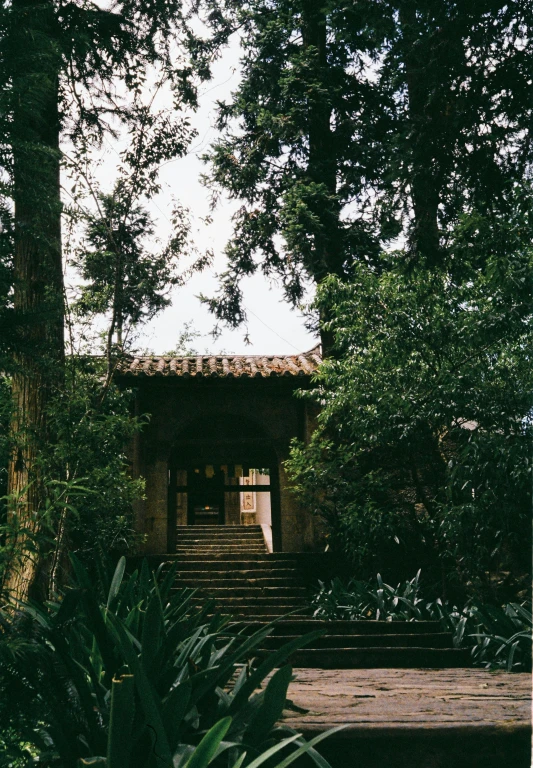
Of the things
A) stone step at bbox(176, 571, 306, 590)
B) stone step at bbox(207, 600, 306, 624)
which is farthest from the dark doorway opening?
stone step at bbox(207, 600, 306, 624)

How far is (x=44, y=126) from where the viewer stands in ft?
23.2

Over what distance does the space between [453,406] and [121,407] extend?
3.67m

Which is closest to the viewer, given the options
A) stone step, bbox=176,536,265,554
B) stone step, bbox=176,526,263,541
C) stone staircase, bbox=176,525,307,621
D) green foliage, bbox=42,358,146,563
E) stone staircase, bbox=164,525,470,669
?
green foliage, bbox=42,358,146,563

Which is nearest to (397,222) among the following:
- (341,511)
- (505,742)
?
(505,742)

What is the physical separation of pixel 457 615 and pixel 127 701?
5.92 m

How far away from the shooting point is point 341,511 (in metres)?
9.71

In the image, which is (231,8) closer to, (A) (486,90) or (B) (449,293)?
(B) (449,293)

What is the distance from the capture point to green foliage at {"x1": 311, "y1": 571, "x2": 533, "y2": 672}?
522 centimetres

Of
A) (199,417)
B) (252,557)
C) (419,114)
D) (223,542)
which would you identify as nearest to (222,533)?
(223,542)

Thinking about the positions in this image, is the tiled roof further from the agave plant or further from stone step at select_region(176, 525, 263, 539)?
stone step at select_region(176, 525, 263, 539)

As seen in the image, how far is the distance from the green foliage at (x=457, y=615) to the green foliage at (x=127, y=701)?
3241 millimetres

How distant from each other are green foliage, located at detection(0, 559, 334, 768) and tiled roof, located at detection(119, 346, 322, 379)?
8.60 metres

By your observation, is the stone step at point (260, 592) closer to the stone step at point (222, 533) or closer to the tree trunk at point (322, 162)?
the tree trunk at point (322, 162)

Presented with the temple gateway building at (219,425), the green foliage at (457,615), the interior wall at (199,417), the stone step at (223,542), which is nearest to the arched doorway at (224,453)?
the temple gateway building at (219,425)
